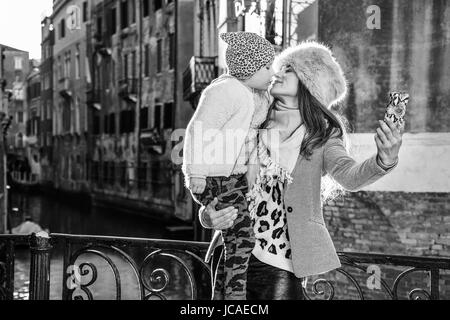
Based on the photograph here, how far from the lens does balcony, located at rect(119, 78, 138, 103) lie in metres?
21.8

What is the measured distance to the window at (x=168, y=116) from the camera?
18.9 meters

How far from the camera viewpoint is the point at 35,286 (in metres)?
3.18

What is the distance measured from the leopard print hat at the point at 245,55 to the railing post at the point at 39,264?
1560 mm

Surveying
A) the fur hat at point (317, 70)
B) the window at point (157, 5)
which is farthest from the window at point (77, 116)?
the fur hat at point (317, 70)

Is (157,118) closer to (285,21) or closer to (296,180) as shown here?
(285,21)

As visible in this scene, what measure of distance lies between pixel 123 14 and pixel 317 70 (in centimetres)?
2180

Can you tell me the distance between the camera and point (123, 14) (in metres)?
23.1

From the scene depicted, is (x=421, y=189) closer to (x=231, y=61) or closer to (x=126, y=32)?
(x=231, y=61)

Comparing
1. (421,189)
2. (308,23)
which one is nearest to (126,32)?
(308,23)

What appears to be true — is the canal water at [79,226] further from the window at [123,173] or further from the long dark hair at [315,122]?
the long dark hair at [315,122]

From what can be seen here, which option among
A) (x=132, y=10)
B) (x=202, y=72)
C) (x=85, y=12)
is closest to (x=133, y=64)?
(x=132, y=10)
